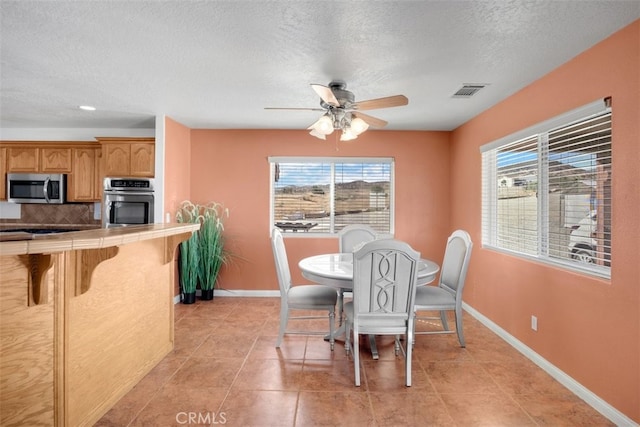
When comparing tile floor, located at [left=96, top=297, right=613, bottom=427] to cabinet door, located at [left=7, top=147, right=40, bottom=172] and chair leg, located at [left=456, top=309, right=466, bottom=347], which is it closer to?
chair leg, located at [left=456, top=309, right=466, bottom=347]

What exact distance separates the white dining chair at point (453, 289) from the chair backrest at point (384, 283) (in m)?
0.56

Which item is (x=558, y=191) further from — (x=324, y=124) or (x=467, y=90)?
(x=324, y=124)

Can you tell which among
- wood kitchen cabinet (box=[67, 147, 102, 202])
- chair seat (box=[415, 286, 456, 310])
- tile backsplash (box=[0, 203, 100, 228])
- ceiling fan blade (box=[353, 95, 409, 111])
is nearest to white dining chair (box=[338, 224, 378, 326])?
chair seat (box=[415, 286, 456, 310])

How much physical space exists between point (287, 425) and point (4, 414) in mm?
1322

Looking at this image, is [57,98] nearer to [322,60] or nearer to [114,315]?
[114,315]

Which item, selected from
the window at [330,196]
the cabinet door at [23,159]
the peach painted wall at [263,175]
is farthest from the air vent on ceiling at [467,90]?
the cabinet door at [23,159]

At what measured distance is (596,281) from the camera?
2.19 m

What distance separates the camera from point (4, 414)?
1.51 meters

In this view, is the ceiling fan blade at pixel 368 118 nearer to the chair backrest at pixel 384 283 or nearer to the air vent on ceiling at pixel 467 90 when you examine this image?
the air vent on ceiling at pixel 467 90

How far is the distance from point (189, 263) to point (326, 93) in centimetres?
299

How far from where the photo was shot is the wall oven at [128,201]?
13.5 ft

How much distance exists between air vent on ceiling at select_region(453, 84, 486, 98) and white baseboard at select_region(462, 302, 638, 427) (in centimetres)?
226

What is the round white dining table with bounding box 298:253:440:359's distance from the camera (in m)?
2.55

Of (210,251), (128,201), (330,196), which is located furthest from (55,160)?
(330,196)
